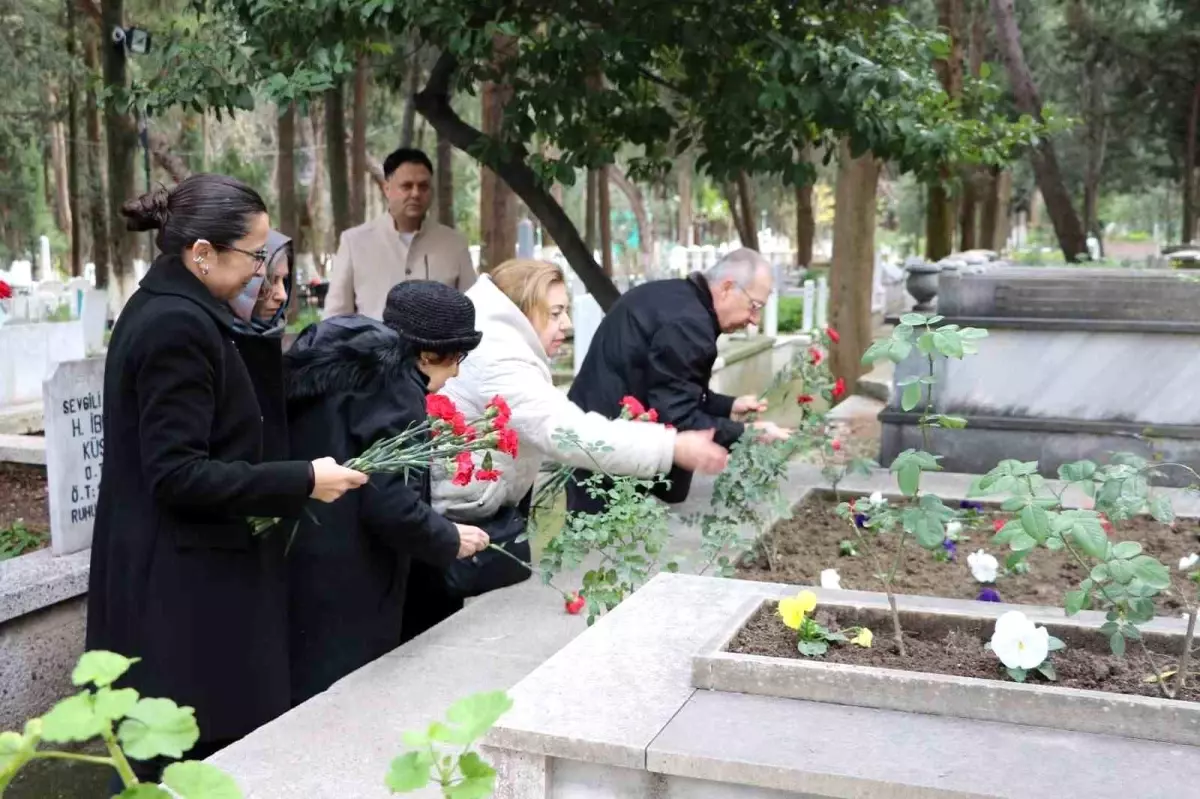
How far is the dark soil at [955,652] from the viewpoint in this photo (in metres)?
2.49

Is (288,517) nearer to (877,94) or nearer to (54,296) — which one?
(877,94)

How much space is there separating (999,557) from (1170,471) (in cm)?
183

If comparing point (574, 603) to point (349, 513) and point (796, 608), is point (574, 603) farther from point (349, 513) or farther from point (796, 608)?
point (796, 608)

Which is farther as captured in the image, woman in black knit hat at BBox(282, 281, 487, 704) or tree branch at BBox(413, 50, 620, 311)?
tree branch at BBox(413, 50, 620, 311)


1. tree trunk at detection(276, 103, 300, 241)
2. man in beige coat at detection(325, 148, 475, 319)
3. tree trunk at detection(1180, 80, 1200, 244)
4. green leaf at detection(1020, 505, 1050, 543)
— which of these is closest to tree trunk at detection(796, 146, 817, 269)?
tree trunk at detection(1180, 80, 1200, 244)

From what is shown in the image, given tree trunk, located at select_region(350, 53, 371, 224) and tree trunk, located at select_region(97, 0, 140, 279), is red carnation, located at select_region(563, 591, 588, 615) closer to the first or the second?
tree trunk, located at select_region(97, 0, 140, 279)

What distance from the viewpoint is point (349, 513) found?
329 cm

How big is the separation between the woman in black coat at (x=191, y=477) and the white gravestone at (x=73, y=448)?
68.2 inches

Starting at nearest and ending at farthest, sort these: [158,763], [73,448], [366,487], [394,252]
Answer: [158,763] < [366,487] < [73,448] < [394,252]

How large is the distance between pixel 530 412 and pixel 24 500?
318 centimetres

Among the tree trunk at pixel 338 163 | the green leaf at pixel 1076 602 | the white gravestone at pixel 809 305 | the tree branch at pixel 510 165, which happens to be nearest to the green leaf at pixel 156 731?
the green leaf at pixel 1076 602

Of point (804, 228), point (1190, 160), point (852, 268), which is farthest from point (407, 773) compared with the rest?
point (804, 228)

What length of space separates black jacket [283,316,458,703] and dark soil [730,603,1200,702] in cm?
98

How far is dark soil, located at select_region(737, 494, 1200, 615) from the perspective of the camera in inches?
173
